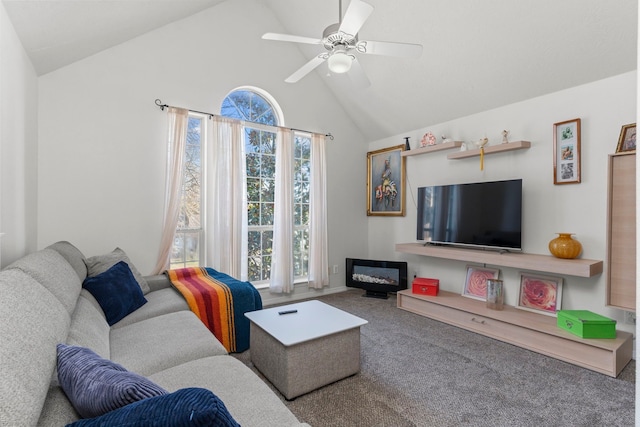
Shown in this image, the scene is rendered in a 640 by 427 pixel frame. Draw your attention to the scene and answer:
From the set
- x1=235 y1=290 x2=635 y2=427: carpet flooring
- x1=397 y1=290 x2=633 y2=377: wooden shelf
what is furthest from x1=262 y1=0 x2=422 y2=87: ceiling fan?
x1=397 y1=290 x2=633 y2=377: wooden shelf

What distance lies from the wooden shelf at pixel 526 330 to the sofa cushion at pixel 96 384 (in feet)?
9.40

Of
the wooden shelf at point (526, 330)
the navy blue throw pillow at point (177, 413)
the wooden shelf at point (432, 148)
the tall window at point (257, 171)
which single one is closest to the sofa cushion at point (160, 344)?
the navy blue throw pillow at point (177, 413)

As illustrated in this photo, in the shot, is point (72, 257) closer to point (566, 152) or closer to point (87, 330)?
point (87, 330)

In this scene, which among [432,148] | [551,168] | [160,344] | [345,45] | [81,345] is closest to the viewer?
[81,345]

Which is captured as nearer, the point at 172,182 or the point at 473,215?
the point at 172,182

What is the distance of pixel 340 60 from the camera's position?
6.72ft

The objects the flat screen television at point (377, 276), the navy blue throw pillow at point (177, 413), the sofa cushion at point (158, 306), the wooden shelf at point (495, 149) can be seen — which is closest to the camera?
the navy blue throw pillow at point (177, 413)

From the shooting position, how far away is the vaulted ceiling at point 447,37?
2.21 metres

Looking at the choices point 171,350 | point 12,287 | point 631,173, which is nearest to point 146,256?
point 171,350

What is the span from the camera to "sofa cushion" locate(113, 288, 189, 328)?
7.02 ft

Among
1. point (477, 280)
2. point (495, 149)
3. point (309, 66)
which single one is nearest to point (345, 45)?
point (309, 66)

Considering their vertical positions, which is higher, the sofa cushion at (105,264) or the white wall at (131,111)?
the white wall at (131,111)

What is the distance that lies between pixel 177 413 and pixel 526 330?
2948 millimetres

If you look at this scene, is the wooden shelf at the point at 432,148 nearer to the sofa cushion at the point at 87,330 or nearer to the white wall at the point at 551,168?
the white wall at the point at 551,168
